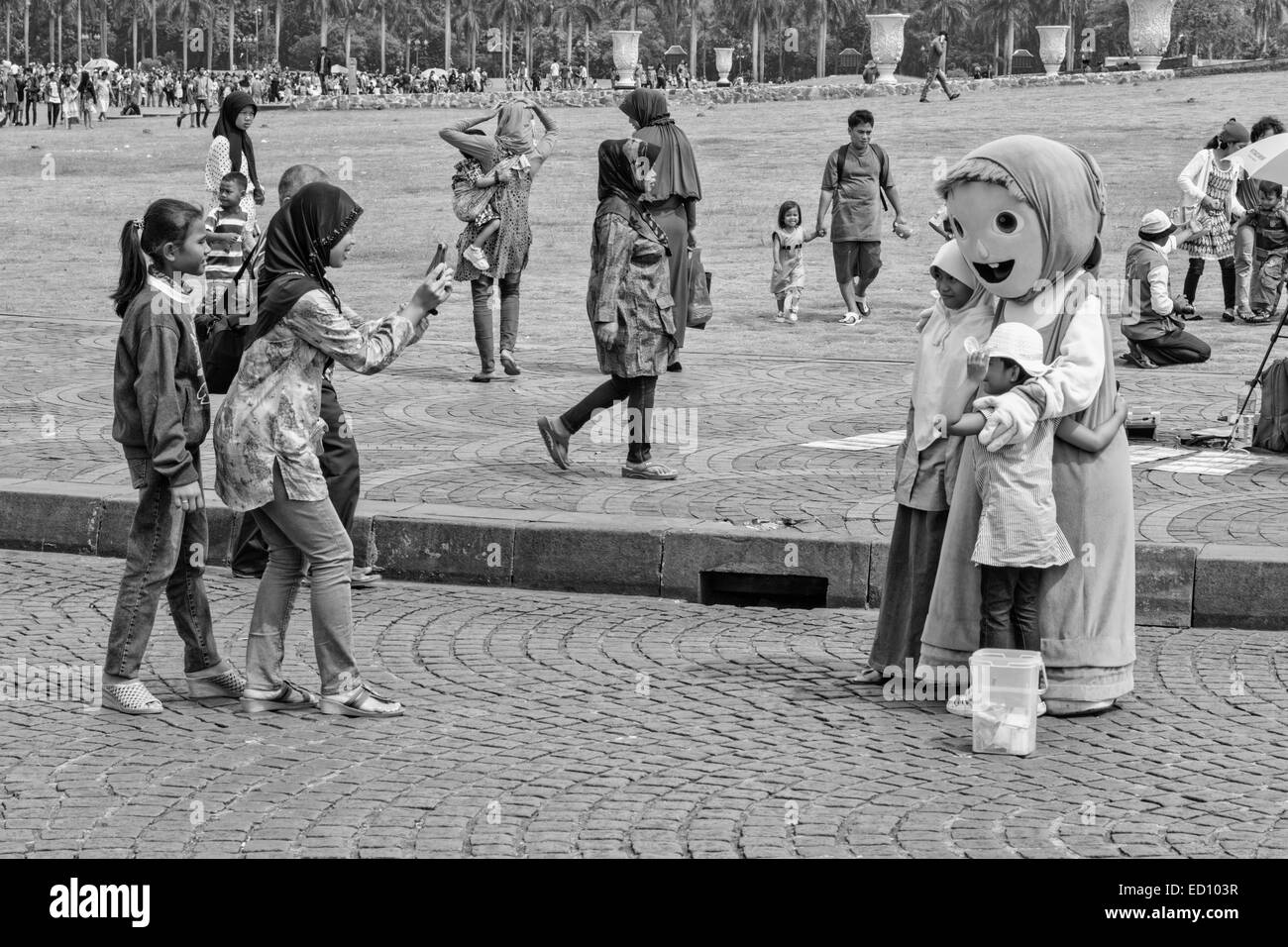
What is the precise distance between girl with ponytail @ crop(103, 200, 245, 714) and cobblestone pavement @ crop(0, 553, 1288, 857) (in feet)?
0.79

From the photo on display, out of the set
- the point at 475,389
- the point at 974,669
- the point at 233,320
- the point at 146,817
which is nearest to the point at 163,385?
the point at 233,320

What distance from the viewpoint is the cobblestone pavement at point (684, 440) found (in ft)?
26.5

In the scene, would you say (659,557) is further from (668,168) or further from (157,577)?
(668,168)

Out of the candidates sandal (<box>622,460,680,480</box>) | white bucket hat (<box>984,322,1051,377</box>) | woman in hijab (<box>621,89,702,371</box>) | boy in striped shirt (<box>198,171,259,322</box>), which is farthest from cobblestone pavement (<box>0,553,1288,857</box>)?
woman in hijab (<box>621,89,702,371</box>)

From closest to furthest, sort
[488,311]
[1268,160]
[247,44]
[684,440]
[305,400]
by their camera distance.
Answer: [305,400], [684,440], [1268,160], [488,311], [247,44]

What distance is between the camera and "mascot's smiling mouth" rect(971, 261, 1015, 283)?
552 centimetres

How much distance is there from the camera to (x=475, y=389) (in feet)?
37.9

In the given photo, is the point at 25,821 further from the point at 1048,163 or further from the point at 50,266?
Answer: the point at 50,266

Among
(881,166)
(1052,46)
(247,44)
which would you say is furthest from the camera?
(247,44)

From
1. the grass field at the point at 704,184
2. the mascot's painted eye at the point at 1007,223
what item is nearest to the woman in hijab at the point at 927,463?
the mascot's painted eye at the point at 1007,223

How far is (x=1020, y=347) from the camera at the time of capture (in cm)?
546

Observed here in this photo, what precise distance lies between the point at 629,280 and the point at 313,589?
333 centimetres

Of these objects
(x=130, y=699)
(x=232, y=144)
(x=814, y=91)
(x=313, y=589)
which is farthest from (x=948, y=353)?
(x=814, y=91)

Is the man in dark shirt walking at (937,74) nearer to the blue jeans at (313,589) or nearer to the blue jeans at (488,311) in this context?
the blue jeans at (488,311)
